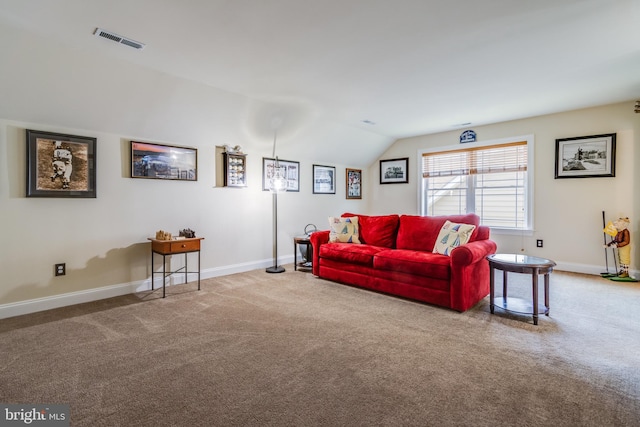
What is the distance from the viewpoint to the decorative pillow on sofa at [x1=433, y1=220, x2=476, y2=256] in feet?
11.7

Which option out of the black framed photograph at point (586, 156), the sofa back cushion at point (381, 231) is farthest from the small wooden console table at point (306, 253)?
the black framed photograph at point (586, 156)

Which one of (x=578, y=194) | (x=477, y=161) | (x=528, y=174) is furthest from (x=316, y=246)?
(x=578, y=194)

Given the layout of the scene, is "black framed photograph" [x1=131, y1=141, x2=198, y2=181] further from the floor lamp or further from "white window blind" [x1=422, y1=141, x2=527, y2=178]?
"white window blind" [x1=422, y1=141, x2=527, y2=178]

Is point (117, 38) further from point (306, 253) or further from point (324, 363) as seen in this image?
point (306, 253)

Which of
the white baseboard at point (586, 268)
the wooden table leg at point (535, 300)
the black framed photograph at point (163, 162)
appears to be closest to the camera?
the wooden table leg at point (535, 300)

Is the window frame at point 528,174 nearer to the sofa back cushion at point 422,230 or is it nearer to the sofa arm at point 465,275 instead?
the sofa back cushion at point 422,230

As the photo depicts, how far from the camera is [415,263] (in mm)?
3451

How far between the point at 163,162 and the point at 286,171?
7.02 feet

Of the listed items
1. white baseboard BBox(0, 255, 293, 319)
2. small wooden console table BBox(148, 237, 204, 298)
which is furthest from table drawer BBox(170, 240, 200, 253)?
white baseboard BBox(0, 255, 293, 319)

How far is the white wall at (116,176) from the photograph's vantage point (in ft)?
9.91

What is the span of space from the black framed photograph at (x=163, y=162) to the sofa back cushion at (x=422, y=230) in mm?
Result: 3069

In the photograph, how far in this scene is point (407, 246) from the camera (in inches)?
165

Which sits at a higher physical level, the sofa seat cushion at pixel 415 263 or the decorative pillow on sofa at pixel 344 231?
the decorative pillow on sofa at pixel 344 231

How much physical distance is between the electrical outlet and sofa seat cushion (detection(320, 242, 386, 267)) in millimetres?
3080
